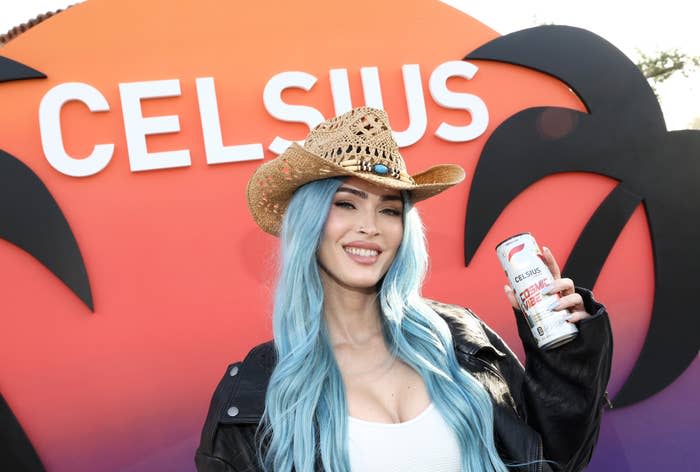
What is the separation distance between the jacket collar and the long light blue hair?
1.1 inches

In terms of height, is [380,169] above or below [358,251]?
above

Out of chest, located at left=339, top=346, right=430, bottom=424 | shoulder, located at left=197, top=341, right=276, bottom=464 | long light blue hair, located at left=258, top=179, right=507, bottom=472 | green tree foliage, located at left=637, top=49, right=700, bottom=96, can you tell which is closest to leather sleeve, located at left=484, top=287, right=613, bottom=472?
long light blue hair, located at left=258, top=179, right=507, bottom=472

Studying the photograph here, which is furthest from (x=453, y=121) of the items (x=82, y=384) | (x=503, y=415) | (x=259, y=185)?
(x=82, y=384)

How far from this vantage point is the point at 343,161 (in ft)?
5.33

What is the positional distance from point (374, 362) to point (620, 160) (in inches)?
75.8

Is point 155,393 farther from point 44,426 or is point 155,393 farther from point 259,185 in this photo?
point 259,185

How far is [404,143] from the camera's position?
2.88 metres

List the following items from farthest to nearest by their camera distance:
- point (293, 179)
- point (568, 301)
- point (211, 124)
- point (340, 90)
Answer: point (340, 90) < point (211, 124) < point (293, 179) < point (568, 301)

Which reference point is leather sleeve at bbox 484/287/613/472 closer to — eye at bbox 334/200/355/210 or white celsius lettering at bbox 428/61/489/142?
eye at bbox 334/200/355/210

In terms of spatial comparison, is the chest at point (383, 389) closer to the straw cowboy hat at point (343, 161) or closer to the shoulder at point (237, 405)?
the shoulder at point (237, 405)

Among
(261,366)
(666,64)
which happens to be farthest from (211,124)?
(666,64)

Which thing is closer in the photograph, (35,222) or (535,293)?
(535,293)

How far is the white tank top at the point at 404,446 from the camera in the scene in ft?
4.87

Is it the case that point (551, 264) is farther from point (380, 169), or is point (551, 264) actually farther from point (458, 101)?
point (458, 101)
